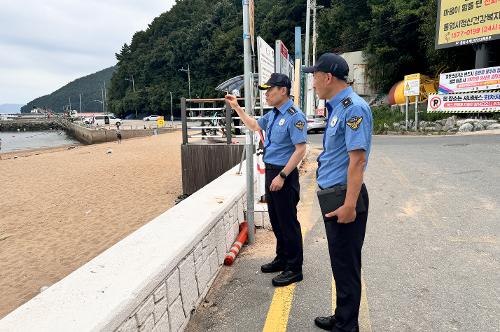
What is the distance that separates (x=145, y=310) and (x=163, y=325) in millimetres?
281

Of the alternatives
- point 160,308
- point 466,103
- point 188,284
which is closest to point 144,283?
point 160,308

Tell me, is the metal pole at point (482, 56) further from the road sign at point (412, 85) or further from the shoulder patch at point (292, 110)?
the shoulder patch at point (292, 110)

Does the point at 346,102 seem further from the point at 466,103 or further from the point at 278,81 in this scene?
the point at 466,103

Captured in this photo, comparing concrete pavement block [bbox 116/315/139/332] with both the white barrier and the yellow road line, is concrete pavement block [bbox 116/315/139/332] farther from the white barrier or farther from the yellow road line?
the yellow road line

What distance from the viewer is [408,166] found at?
29.1 ft

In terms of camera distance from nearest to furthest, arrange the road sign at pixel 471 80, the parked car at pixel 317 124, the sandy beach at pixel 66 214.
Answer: the sandy beach at pixel 66 214, the road sign at pixel 471 80, the parked car at pixel 317 124

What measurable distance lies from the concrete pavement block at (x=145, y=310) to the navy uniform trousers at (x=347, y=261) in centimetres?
117

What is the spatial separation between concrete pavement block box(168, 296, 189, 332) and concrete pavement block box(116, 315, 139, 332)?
0.41m

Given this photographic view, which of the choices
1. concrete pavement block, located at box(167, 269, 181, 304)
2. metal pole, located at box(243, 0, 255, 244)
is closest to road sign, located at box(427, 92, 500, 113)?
metal pole, located at box(243, 0, 255, 244)

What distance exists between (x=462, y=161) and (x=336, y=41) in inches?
1453

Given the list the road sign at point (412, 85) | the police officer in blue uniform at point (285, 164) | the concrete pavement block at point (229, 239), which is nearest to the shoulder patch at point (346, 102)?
the police officer in blue uniform at point (285, 164)

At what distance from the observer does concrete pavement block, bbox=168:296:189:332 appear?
2.36m

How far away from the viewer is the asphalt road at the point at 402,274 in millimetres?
2707

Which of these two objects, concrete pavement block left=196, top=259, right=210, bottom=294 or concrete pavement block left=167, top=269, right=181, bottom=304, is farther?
concrete pavement block left=196, top=259, right=210, bottom=294
